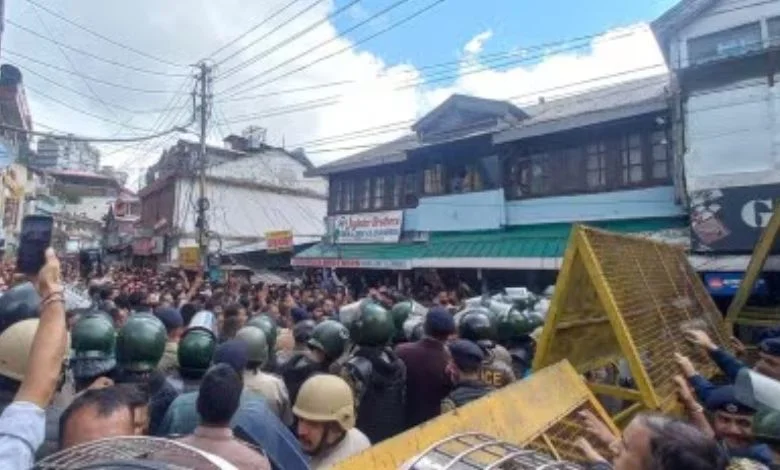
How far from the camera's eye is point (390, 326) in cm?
468

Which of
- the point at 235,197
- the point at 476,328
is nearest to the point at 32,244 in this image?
the point at 476,328

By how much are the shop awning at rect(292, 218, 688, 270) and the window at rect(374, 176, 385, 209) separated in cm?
176

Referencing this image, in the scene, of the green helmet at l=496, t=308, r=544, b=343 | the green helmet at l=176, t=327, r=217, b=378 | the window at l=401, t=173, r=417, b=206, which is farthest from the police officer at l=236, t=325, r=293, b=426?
the window at l=401, t=173, r=417, b=206

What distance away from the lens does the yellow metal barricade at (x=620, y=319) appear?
10.3 feet

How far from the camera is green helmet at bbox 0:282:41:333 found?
12.1 feet

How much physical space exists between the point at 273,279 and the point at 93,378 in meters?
21.0

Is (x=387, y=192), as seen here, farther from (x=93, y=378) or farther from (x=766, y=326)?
(x=93, y=378)

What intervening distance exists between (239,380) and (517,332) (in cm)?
417

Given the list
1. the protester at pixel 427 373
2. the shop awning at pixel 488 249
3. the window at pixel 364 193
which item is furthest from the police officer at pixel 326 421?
the window at pixel 364 193

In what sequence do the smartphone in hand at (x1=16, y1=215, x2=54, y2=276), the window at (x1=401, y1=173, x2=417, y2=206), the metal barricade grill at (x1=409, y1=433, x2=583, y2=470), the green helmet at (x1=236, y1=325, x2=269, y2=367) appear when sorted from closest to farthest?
1. the metal barricade grill at (x1=409, y1=433, x2=583, y2=470)
2. the smartphone in hand at (x1=16, y1=215, x2=54, y2=276)
3. the green helmet at (x1=236, y1=325, x2=269, y2=367)
4. the window at (x1=401, y1=173, x2=417, y2=206)

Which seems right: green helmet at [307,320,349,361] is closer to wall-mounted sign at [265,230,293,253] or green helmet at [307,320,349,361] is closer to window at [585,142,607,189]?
window at [585,142,607,189]

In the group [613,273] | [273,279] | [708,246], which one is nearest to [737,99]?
[708,246]

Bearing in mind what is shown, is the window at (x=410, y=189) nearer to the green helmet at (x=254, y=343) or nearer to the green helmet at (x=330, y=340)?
the green helmet at (x=330, y=340)

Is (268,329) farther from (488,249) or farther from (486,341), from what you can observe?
(488,249)
